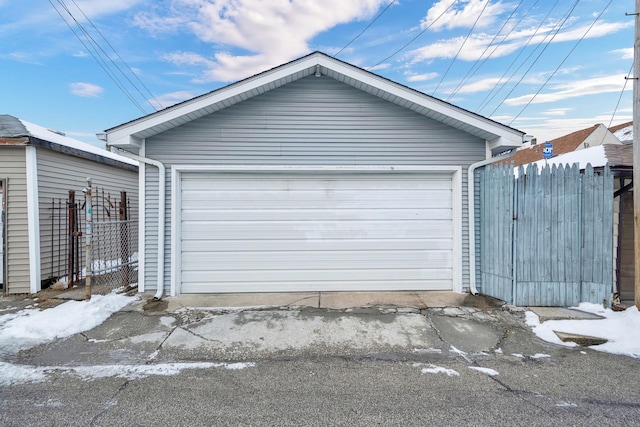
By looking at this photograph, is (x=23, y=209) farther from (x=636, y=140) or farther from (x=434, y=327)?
(x=636, y=140)

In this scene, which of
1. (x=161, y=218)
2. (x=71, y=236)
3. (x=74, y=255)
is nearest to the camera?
(x=161, y=218)

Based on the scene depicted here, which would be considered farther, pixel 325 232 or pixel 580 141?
pixel 580 141

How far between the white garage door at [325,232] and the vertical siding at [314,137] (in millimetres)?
336

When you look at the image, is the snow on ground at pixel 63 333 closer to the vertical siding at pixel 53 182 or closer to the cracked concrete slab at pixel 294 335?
the cracked concrete slab at pixel 294 335

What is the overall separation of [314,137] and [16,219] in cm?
565

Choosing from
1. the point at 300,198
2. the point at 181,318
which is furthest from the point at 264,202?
the point at 181,318

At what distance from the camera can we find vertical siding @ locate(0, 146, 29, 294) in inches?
216

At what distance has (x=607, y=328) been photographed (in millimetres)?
3832

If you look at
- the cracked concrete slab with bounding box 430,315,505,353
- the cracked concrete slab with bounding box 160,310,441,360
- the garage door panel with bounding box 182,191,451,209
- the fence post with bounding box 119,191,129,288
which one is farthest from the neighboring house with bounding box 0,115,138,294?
the cracked concrete slab with bounding box 430,315,505,353

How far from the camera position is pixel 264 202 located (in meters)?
5.41

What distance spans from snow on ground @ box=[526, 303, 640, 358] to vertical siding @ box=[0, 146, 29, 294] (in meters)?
8.43

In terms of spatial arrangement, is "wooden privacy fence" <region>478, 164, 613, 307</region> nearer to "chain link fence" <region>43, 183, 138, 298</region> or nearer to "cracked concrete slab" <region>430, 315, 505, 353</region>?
"cracked concrete slab" <region>430, 315, 505, 353</region>

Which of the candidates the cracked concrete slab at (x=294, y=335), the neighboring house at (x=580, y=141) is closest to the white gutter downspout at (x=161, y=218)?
the cracked concrete slab at (x=294, y=335)

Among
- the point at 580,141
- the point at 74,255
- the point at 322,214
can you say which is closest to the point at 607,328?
the point at 322,214
